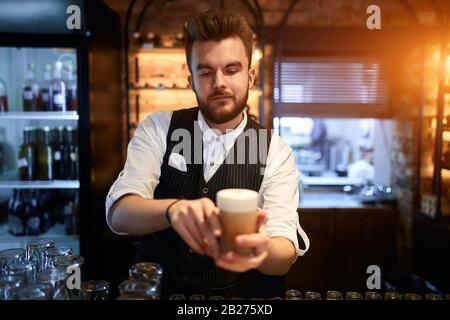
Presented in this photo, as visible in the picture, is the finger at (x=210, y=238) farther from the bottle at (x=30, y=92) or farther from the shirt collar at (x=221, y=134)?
the bottle at (x=30, y=92)

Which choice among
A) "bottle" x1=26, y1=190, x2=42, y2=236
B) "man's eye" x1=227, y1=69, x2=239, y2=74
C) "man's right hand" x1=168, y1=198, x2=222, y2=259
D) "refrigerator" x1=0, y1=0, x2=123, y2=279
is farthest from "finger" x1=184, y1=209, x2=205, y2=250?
"bottle" x1=26, y1=190, x2=42, y2=236

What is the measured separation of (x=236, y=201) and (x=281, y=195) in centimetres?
58

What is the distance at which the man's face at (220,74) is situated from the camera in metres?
1.18

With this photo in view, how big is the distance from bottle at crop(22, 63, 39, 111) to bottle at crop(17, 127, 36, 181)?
0.53ft

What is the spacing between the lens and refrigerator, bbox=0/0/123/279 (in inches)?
98.3

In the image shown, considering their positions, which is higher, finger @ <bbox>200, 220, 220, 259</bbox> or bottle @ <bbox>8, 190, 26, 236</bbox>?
finger @ <bbox>200, 220, 220, 259</bbox>

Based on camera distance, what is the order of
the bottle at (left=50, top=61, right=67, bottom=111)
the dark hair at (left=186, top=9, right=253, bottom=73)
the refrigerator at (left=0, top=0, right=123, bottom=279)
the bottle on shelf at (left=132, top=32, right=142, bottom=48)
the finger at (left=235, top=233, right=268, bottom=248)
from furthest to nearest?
the bottle on shelf at (left=132, top=32, right=142, bottom=48)
the bottle at (left=50, top=61, right=67, bottom=111)
the refrigerator at (left=0, top=0, right=123, bottom=279)
the dark hair at (left=186, top=9, right=253, bottom=73)
the finger at (left=235, top=233, right=268, bottom=248)

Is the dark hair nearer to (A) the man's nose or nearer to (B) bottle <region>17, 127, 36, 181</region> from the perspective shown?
(A) the man's nose

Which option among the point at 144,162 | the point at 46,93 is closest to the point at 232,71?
the point at 144,162

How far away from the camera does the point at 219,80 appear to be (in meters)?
1.18
